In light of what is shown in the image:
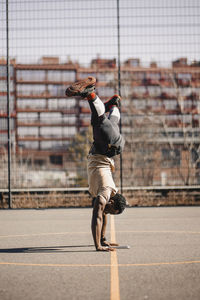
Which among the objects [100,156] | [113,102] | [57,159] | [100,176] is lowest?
[57,159]

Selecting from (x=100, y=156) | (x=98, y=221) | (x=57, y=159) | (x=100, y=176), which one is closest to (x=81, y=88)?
(x=100, y=156)

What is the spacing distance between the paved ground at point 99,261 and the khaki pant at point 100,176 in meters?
0.77

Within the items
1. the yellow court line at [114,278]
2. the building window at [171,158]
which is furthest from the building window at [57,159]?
the yellow court line at [114,278]

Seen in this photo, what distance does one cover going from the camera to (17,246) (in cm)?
698

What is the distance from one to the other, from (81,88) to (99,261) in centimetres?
212

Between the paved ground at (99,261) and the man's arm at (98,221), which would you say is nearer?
the paved ground at (99,261)

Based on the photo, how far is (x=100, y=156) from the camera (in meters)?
6.68

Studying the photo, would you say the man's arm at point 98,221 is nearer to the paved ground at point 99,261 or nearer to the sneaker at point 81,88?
the paved ground at point 99,261

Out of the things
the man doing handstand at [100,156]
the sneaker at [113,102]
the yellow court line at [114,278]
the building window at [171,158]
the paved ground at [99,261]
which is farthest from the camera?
the building window at [171,158]

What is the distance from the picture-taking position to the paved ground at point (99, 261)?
4.46 metres

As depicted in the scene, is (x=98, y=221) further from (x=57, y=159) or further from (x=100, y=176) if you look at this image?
(x=57, y=159)

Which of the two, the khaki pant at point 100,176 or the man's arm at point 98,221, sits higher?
the khaki pant at point 100,176

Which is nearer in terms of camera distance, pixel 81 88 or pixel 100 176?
pixel 81 88

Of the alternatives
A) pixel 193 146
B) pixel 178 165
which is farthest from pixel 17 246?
pixel 193 146
